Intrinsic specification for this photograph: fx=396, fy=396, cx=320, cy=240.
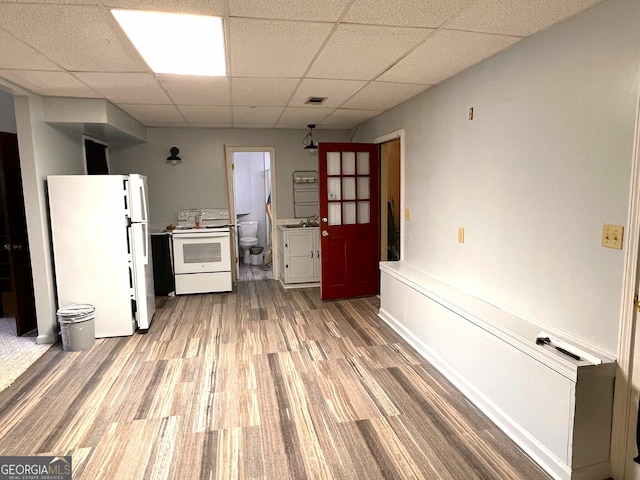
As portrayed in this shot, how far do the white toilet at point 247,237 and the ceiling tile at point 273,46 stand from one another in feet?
15.4

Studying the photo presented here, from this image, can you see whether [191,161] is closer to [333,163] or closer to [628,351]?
[333,163]

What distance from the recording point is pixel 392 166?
577 centimetres

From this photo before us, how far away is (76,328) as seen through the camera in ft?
11.3

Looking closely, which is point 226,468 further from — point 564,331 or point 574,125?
point 574,125

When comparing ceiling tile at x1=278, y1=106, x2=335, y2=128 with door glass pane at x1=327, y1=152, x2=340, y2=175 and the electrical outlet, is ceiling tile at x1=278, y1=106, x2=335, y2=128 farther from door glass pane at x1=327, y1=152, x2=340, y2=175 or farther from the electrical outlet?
the electrical outlet

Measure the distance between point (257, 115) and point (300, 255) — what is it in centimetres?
200

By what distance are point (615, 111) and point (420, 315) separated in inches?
81.1

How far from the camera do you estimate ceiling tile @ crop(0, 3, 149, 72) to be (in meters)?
1.92

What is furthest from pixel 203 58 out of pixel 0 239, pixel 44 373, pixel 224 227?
pixel 0 239

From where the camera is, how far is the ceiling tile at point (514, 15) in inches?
74.0

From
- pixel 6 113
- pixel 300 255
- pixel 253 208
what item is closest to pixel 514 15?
pixel 300 255

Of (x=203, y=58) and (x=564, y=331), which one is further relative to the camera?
(x=203, y=58)

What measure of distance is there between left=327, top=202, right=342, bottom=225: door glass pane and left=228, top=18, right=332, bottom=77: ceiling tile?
2.05m

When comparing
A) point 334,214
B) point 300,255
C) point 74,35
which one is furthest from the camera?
point 300,255
